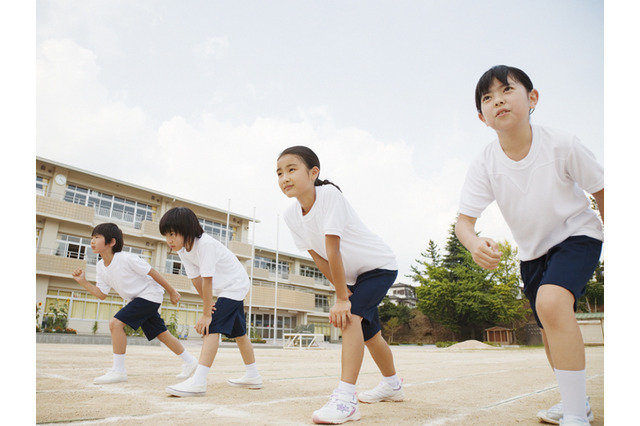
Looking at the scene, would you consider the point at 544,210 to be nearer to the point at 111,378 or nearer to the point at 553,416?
the point at 553,416

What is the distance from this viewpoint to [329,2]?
9.12 ft

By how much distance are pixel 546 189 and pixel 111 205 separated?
21.1m

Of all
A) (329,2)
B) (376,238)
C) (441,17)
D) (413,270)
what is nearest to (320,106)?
(329,2)

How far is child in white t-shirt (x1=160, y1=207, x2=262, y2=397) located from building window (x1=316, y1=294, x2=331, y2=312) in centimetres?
2678

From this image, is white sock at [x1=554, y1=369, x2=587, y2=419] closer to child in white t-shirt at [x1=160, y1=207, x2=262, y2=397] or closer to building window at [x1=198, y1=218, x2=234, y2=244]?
child in white t-shirt at [x1=160, y1=207, x2=262, y2=397]

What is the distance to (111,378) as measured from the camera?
9.04 feet

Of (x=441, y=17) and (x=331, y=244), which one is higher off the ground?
(x=441, y=17)

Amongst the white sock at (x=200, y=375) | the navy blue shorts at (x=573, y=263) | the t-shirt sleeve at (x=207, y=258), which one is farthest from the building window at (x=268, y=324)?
the navy blue shorts at (x=573, y=263)

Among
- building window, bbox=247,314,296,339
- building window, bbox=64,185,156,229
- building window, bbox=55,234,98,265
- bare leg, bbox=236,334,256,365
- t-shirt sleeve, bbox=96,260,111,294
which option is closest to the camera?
bare leg, bbox=236,334,256,365

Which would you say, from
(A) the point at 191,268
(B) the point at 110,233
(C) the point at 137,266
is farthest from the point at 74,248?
(A) the point at 191,268

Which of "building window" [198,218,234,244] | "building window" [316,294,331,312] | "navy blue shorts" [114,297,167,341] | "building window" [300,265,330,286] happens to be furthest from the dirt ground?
"building window" [316,294,331,312]

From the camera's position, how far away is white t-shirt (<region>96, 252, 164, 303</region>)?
10.5ft
